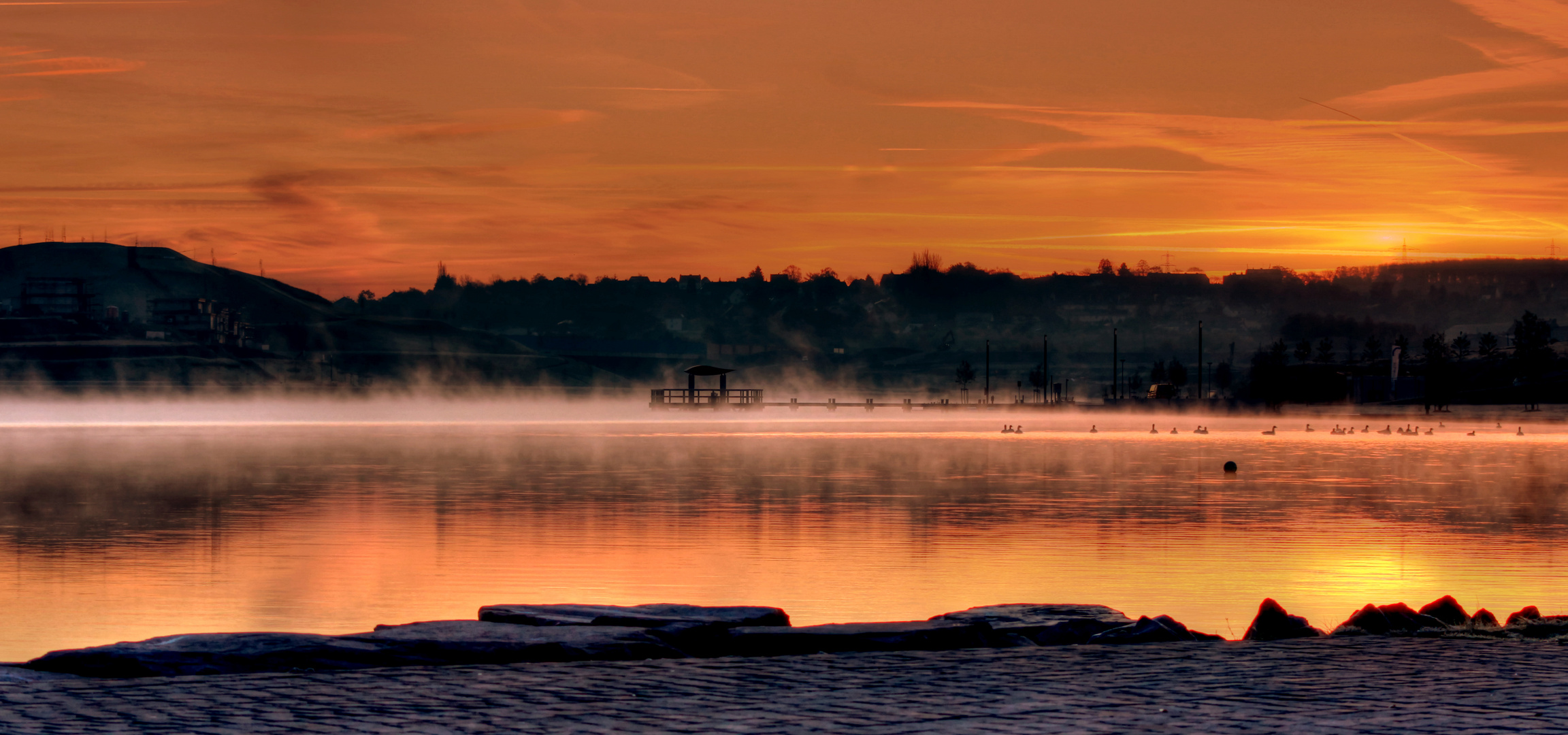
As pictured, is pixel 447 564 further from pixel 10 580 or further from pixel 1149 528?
pixel 1149 528

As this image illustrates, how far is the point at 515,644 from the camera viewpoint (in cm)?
1137

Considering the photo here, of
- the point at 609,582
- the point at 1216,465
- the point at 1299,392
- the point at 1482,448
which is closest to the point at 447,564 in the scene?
the point at 609,582

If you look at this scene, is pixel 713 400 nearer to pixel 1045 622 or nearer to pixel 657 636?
pixel 1045 622

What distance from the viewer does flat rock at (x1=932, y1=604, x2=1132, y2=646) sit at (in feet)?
41.7

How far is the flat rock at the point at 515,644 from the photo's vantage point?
11227 millimetres

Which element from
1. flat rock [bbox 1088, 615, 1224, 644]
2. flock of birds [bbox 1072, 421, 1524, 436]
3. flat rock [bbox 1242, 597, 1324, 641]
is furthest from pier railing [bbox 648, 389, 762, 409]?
flat rock [bbox 1088, 615, 1224, 644]

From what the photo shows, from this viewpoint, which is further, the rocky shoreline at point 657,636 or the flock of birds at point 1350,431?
the flock of birds at point 1350,431

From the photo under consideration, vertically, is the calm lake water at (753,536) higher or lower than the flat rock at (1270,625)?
lower

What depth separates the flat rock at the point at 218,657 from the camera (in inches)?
417

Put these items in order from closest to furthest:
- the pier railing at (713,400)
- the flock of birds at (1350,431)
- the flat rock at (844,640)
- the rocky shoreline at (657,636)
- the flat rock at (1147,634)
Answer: the rocky shoreline at (657,636) < the flat rock at (844,640) < the flat rock at (1147,634) < the flock of birds at (1350,431) < the pier railing at (713,400)

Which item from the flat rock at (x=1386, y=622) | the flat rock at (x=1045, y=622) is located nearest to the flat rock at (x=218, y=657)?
the flat rock at (x=1045, y=622)

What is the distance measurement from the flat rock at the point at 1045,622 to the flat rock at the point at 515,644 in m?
2.62

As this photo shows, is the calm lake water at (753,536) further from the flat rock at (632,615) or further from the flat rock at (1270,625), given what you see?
the flat rock at (632,615)

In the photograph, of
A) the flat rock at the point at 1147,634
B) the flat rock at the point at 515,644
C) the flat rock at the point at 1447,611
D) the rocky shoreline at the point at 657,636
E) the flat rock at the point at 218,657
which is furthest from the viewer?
the flat rock at the point at 1447,611
